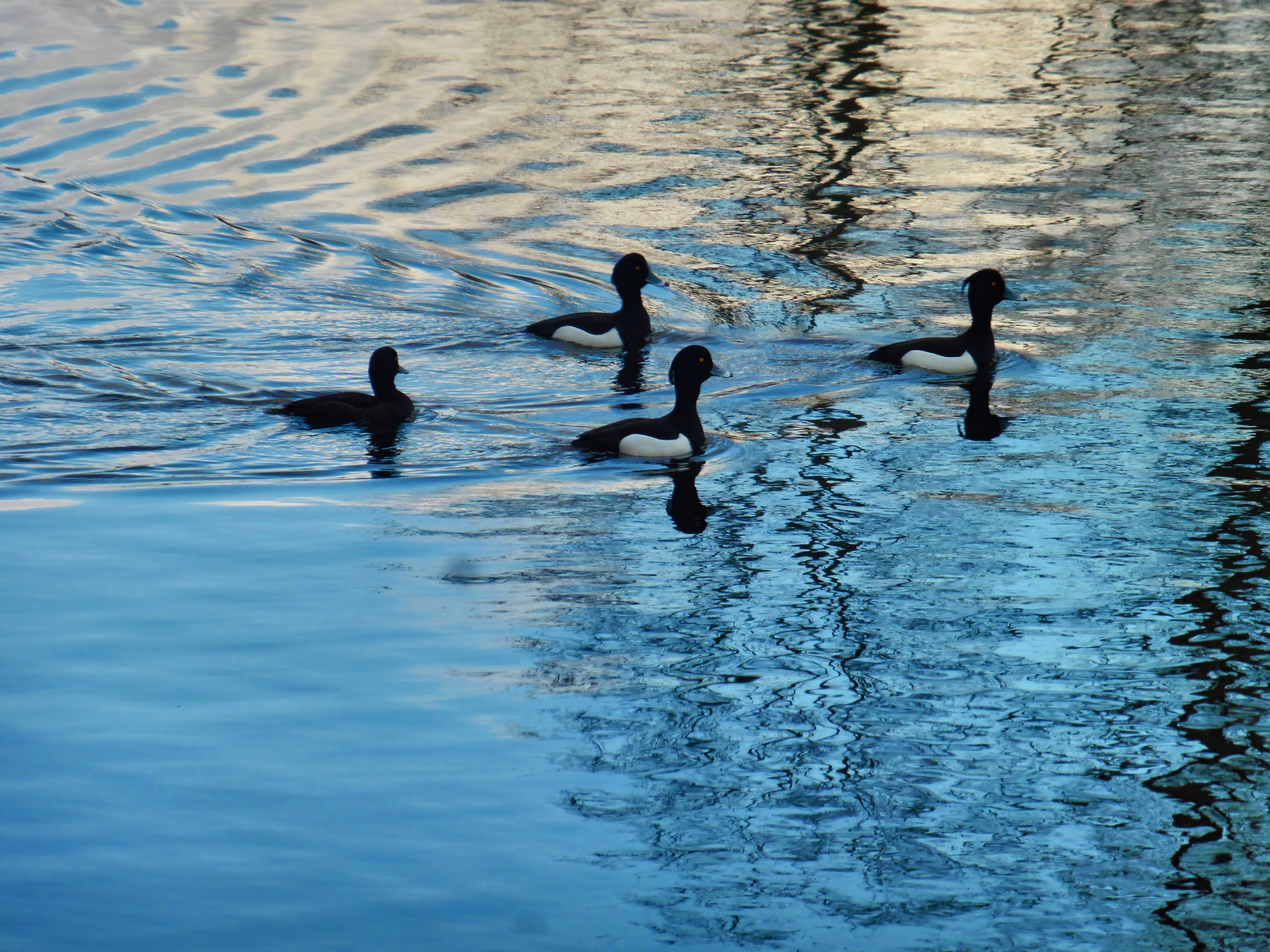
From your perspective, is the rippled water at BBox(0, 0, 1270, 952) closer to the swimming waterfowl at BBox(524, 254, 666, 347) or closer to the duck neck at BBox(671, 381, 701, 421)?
the swimming waterfowl at BBox(524, 254, 666, 347)

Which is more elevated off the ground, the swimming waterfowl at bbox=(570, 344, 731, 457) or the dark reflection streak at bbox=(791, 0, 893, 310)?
the dark reflection streak at bbox=(791, 0, 893, 310)

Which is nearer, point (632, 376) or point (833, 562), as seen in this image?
point (833, 562)

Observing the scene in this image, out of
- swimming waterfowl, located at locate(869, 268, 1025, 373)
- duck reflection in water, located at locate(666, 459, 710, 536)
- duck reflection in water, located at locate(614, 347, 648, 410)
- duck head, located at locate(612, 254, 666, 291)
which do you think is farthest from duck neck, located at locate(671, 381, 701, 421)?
duck head, located at locate(612, 254, 666, 291)

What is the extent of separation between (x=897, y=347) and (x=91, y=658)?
8148 mm

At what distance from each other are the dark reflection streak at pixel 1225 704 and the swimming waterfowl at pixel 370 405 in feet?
20.3

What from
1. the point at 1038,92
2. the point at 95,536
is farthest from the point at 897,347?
the point at 1038,92

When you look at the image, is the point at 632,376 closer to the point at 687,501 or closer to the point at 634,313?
the point at 634,313

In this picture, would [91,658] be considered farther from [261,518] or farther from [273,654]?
[261,518]

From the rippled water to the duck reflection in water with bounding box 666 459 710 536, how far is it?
0.17 ft

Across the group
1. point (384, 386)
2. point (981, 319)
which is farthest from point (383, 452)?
point (981, 319)

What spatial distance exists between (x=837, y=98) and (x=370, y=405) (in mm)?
15575

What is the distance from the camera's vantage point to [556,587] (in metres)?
9.80

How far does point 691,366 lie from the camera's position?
12.6 metres

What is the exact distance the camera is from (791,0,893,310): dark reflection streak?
18719 mm
